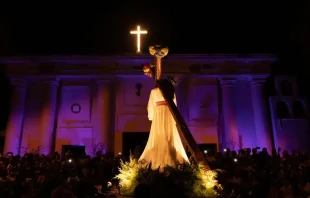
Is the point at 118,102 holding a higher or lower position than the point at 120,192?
higher

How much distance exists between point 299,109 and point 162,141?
16183 mm

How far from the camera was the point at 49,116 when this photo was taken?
66.4ft

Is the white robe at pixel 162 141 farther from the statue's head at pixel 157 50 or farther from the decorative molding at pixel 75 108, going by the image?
the decorative molding at pixel 75 108

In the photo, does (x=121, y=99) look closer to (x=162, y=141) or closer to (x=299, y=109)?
(x=162, y=141)

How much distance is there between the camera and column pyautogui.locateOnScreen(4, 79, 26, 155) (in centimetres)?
1983

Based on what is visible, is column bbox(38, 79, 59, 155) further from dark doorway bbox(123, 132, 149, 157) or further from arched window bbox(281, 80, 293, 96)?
arched window bbox(281, 80, 293, 96)

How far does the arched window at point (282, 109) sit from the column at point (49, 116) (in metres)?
16.3

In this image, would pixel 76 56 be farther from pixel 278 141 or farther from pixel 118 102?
pixel 278 141

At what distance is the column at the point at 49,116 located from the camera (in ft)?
64.7

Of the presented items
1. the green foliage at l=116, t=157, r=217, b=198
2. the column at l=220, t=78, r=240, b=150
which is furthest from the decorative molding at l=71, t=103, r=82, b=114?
the green foliage at l=116, t=157, r=217, b=198

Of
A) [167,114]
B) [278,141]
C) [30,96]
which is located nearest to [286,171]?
[167,114]

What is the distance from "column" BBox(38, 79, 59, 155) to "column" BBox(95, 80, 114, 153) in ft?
10.6

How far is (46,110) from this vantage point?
20312 mm

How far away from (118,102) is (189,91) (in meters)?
5.31
